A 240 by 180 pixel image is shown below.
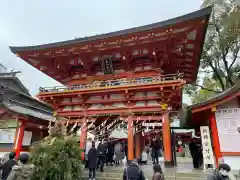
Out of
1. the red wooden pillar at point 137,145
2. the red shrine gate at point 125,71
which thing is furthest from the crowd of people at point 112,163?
the red wooden pillar at point 137,145

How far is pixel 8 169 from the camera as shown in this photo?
254 inches

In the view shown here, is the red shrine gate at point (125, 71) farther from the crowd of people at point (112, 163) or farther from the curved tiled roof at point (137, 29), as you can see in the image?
A: the crowd of people at point (112, 163)

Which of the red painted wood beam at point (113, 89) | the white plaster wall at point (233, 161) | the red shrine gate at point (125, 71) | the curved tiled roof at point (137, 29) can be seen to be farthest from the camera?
the red shrine gate at point (125, 71)

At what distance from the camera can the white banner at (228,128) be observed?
9688 millimetres

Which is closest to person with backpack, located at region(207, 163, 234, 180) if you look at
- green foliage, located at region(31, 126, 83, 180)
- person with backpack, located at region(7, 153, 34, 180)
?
person with backpack, located at region(7, 153, 34, 180)

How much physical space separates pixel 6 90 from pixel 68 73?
11.5 m

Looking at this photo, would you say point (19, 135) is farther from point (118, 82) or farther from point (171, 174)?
point (171, 174)

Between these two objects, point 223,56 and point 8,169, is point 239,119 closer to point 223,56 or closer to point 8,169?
point 8,169

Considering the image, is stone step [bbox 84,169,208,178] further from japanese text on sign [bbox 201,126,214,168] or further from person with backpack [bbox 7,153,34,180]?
person with backpack [bbox 7,153,34,180]

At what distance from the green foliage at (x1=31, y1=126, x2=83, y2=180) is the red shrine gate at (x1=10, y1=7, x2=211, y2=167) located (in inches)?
180

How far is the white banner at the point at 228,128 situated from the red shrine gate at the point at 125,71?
2.43 meters

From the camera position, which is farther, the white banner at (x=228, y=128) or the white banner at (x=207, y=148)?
the white banner at (x=207, y=148)

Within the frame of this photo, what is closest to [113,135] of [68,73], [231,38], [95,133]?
[95,133]

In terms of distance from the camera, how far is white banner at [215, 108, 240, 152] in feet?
31.8
